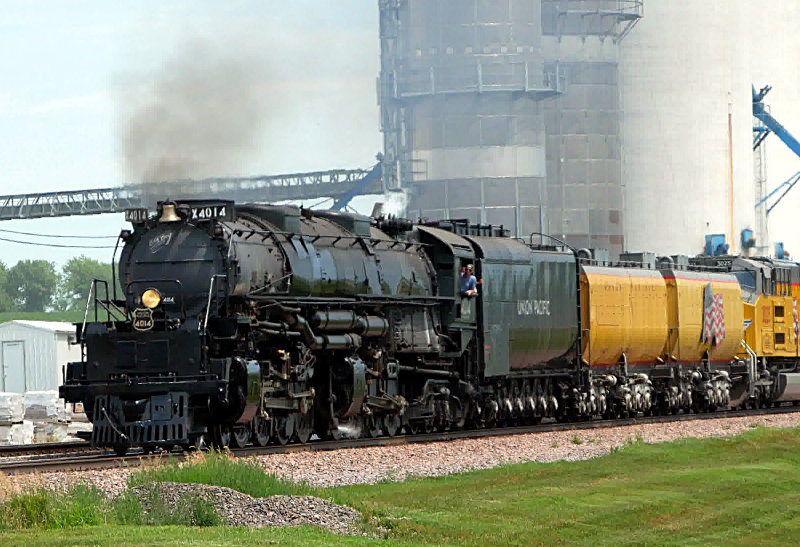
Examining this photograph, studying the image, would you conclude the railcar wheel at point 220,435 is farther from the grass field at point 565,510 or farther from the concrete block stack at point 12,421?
the concrete block stack at point 12,421

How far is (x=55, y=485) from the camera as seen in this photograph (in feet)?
57.7

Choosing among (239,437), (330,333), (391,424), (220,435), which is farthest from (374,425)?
(220,435)

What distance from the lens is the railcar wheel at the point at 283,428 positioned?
26803 millimetres

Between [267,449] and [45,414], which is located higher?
[267,449]

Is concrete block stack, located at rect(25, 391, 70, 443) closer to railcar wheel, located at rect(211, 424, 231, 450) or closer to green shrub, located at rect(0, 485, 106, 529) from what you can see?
railcar wheel, located at rect(211, 424, 231, 450)

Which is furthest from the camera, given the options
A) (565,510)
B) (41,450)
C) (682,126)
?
(682,126)

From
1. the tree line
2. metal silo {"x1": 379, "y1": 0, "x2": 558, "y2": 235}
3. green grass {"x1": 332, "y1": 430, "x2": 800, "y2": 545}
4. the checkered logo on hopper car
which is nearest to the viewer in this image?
green grass {"x1": 332, "y1": 430, "x2": 800, "y2": 545}

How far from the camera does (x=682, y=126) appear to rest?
103m

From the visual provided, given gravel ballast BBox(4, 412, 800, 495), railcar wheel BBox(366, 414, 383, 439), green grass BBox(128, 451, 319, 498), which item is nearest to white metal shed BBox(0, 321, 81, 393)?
railcar wheel BBox(366, 414, 383, 439)

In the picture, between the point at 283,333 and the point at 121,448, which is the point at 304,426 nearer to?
the point at 283,333

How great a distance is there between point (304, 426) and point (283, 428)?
846 mm

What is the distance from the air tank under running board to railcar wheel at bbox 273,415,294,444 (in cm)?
2482

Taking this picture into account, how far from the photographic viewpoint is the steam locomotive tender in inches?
980

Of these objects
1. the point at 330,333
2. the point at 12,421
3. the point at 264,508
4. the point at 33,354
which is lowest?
the point at 12,421
